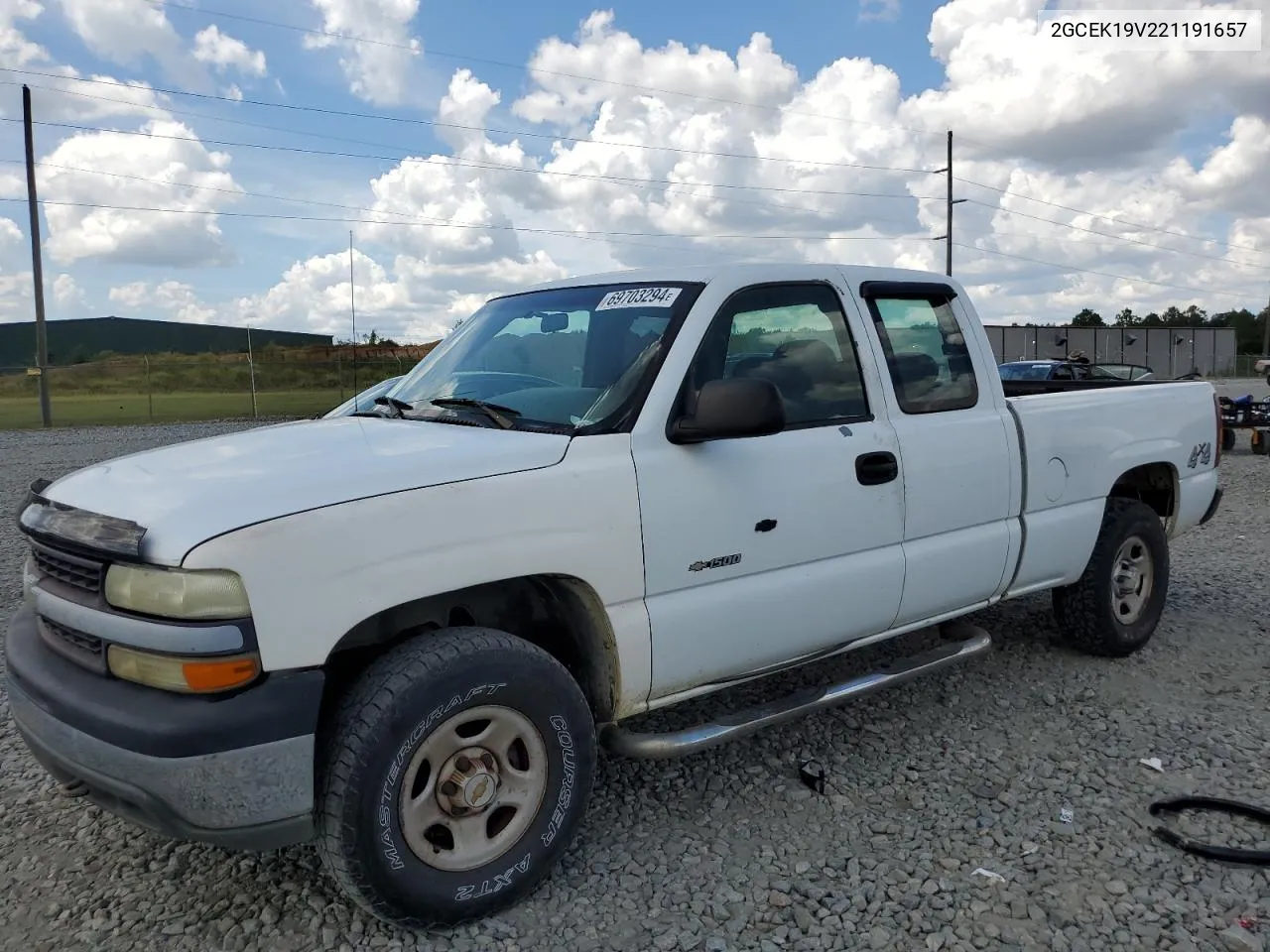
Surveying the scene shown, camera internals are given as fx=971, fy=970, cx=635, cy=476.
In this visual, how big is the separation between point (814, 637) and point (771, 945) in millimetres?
1139

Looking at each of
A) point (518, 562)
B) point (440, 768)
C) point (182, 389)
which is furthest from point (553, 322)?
point (182, 389)

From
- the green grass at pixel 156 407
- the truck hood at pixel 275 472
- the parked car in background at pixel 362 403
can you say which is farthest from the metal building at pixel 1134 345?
the truck hood at pixel 275 472

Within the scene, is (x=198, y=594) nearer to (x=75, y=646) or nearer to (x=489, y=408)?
(x=75, y=646)

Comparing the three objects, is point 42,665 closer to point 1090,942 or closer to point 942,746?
point 1090,942

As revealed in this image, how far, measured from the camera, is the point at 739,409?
2.97 meters

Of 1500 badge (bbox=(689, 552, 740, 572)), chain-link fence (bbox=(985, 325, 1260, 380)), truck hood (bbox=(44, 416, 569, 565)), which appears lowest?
1500 badge (bbox=(689, 552, 740, 572))


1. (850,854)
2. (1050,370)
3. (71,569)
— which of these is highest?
(1050,370)

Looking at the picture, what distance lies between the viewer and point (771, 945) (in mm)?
2764

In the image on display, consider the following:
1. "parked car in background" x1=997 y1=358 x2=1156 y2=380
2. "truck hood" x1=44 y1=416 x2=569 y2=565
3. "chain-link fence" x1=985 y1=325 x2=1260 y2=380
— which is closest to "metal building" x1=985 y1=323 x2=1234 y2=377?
"chain-link fence" x1=985 y1=325 x2=1260 y2=380

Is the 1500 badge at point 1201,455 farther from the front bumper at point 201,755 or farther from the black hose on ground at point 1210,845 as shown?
the front bumper at point 201,755

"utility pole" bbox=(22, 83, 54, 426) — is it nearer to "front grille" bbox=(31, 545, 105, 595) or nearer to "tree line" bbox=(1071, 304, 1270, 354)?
"front grille" bbox=(31, 545, 105, 595)

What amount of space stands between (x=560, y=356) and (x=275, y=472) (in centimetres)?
127

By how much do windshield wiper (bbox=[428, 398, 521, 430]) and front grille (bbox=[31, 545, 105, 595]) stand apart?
126 cm

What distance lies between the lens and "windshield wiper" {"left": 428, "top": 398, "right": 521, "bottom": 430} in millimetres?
3283
